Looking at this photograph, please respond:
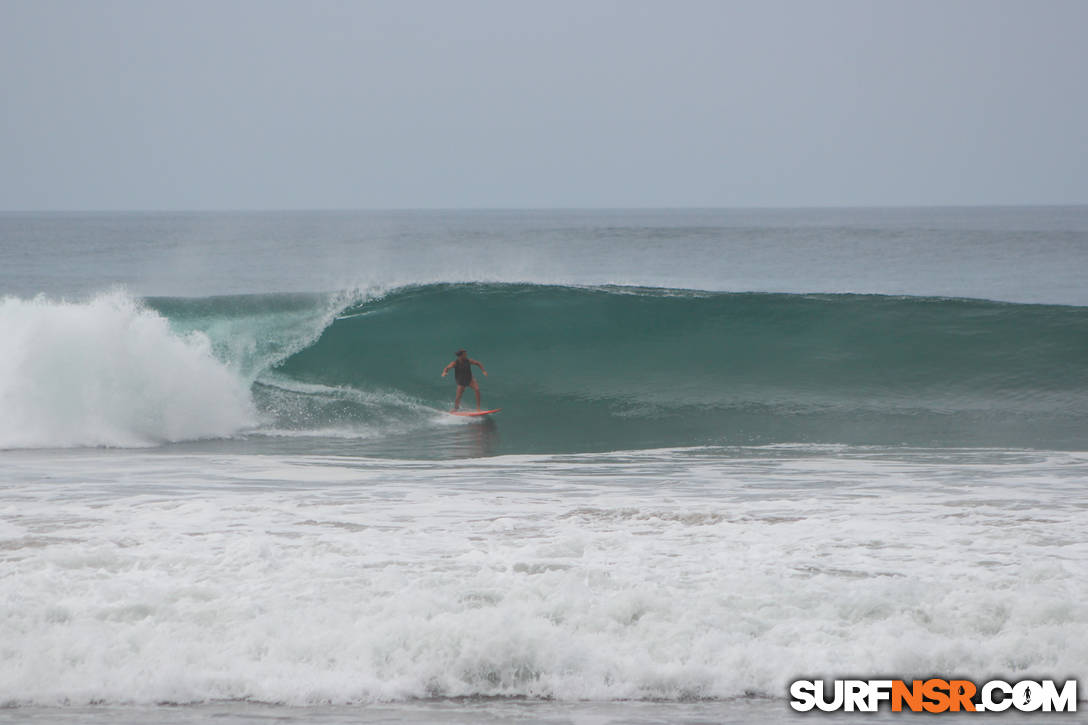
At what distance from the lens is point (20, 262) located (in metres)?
48.2

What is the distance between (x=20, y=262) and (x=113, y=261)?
13.5 ft

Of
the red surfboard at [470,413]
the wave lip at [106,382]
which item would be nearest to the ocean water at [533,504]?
the wave lip at [106,382]

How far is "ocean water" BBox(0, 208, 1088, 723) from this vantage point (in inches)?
173

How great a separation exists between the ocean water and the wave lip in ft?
0.13

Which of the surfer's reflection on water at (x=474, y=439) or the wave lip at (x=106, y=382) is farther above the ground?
the wave lip at (x=106, y=382)

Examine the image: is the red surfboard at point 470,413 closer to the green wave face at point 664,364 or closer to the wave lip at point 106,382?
the green wave face at point 664,364

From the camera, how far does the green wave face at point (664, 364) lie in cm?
1255

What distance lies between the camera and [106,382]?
38.9ft

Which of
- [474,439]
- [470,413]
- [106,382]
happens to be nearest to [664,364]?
[470,413]

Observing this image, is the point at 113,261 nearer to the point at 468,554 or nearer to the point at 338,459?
the point at 338,459

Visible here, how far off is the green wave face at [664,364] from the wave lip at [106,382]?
0.87 metres

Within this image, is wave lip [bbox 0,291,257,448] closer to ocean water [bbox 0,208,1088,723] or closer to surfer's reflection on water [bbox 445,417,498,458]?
ocean water [bbox 0,208,1088,723]

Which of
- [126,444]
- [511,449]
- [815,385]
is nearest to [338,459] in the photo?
[511,449]

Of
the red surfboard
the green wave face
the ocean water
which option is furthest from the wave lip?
the red surfboard
